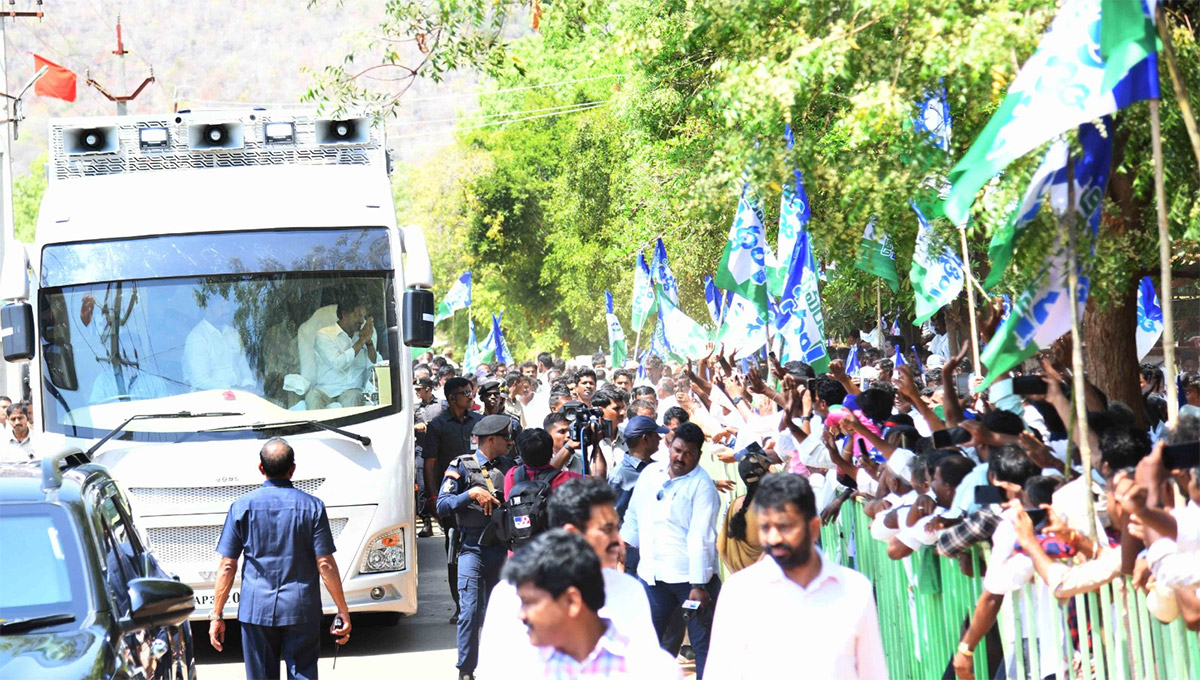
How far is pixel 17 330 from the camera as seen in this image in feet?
33.6

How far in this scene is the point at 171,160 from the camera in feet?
38.0

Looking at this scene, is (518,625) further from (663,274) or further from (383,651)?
(663,274)

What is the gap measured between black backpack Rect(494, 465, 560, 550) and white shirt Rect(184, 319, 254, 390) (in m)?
2.42

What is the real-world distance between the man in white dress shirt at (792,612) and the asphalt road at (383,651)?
5974mm

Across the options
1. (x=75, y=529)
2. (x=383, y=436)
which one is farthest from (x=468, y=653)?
(x=75, y=529)

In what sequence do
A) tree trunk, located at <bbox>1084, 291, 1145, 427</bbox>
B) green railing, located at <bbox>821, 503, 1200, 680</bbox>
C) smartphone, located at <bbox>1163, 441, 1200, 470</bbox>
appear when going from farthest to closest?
tree trunk, located at <bbox>1084, 291, 1145, 427</bbox> → green railing, located at <bbox>821, 503, 1200, 680</bbox> → smartphone, located at <bbox>1163, 441, 1200, 470</bbox>

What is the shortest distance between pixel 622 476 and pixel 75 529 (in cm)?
469

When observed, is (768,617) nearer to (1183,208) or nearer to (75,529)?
(75,529)

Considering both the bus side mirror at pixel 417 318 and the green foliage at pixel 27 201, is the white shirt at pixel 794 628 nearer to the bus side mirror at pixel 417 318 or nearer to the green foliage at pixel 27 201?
the bus side mirror at pixel 417 318

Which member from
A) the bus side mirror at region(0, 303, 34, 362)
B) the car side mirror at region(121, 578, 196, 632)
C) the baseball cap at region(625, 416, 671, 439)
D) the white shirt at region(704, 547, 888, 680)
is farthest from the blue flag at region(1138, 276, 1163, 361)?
the car side mirror at region(121, 578, 196, 632)

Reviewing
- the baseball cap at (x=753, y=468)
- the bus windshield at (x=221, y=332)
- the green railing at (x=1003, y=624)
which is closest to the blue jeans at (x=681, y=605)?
the baseball cap at (x=753, y=468)

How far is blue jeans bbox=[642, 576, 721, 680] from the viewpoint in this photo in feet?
29.3

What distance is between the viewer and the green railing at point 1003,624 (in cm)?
520

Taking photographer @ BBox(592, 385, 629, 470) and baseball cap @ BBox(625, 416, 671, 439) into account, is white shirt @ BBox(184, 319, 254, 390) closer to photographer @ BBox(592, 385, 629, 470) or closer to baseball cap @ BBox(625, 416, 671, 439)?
baseball cap @ BBox(625, 416, 671, 439)
